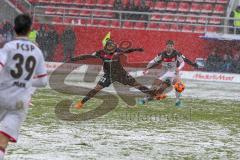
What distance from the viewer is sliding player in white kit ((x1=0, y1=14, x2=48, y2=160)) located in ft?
24.6

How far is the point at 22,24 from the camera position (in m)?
7.51

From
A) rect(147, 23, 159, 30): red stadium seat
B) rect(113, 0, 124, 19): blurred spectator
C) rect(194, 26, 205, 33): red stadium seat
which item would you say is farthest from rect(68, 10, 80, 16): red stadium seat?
rect(194, 26, 205, 33): red stadium seat

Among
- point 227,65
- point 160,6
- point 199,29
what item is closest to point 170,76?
point 227,65

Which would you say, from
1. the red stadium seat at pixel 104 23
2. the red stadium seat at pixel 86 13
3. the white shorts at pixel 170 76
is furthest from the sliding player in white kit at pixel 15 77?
the red stadium seat at pixel 86 13

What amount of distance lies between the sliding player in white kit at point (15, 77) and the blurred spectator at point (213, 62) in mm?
21976

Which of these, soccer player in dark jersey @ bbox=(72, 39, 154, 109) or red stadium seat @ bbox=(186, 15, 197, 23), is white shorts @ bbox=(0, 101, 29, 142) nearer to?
soccer player in dark jersey @ bbox=(72, 39, 154, 109)

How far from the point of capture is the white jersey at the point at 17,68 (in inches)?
296

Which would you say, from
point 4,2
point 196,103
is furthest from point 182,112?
point 4,2

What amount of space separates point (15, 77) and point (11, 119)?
505mm

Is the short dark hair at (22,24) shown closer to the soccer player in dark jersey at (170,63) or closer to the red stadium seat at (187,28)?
the soccer player in dark jersey at (170,63)

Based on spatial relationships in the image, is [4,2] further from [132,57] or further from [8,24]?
[132,57]

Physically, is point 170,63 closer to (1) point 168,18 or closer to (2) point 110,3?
(1) point 168,18

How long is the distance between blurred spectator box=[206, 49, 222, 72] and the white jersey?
72.1 feet

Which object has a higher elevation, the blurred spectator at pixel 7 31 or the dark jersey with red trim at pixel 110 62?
the dark jersey with red trim at pixel 110 62
